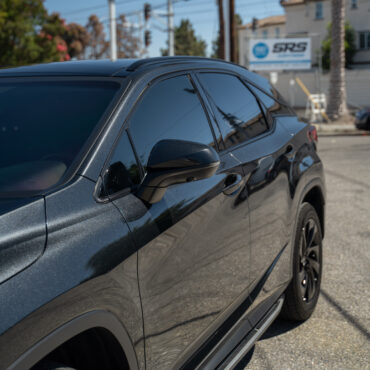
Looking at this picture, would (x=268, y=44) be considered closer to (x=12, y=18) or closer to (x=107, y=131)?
(x=12, y=18)

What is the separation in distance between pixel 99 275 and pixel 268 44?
95.6ft

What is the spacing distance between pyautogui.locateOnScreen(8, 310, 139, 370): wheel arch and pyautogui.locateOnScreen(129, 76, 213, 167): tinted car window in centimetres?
72

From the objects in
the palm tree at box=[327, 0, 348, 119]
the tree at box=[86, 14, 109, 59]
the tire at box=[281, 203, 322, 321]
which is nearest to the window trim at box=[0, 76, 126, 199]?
the tire at box=[281, 203, 322, 321]

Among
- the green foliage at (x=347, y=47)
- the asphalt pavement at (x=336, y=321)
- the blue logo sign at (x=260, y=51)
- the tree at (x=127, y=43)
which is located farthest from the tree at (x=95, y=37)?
the asphalt pavement at (x=336, y=321)

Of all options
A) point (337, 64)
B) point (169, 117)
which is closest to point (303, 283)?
point (169, 117)

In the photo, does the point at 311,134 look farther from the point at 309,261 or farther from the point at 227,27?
the point at 227,27

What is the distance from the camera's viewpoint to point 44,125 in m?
2.38

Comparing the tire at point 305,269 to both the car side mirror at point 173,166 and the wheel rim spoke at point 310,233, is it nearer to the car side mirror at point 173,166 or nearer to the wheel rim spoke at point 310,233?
the wheel rim spoke at point 310,233

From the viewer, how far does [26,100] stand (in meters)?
2.56

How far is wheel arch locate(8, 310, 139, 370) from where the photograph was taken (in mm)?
1498

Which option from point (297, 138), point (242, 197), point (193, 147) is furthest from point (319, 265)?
point (193, 147)

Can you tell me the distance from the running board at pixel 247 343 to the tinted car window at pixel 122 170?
950 millimetres

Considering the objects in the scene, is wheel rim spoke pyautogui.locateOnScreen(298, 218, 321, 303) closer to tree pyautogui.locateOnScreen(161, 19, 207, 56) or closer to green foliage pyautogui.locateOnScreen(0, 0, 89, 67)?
green foliage pyautogui.locateOnScreen(0, 0, 89, 67)

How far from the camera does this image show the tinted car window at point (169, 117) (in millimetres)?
2369
